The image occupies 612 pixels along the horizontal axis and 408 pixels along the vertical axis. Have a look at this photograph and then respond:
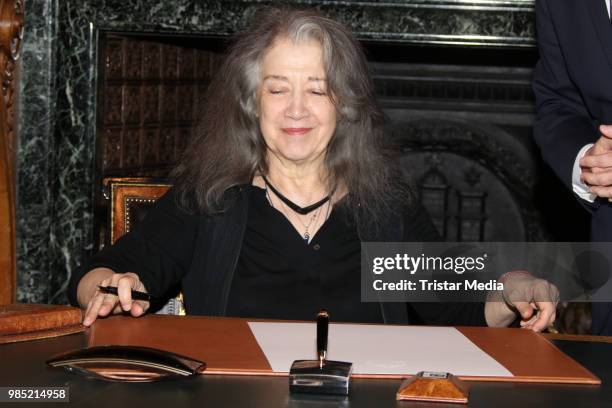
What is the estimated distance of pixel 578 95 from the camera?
84.7 inches

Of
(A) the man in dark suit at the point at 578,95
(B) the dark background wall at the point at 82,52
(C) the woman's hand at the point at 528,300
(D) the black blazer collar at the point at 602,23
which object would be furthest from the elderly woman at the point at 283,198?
(B) the dark background wall at the point at 82,52

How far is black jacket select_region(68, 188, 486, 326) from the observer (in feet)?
6.66

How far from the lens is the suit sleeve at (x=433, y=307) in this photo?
1980 millimetres

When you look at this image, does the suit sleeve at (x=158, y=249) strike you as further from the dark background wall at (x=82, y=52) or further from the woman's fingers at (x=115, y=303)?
the dark background wall at (x=82, y=52)

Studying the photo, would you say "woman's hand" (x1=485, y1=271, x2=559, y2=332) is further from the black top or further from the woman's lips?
the woman's lips

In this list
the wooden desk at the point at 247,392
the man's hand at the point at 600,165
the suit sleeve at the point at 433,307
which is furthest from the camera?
the suit sleeve at the point at 433,307

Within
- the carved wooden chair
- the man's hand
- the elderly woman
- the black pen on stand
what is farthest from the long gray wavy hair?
the black pen on stand

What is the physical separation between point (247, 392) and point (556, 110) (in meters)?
1.19

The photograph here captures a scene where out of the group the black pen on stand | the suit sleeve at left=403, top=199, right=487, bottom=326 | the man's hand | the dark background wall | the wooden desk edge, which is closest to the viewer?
the black pen on stand

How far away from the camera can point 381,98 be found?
13.6 feet

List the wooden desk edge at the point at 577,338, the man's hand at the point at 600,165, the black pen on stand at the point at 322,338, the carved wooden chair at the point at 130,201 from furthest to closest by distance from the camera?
the carved wooden chair at the point at 130,201, the man's hand at the point at 600,165, the wooden desk edge at the point at 577,338, the black pen on stand at the point at 322,338

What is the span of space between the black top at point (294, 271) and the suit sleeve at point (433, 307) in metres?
0.12

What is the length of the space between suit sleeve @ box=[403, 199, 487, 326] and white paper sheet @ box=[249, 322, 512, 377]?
296 mm

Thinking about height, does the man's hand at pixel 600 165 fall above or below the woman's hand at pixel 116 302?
above
